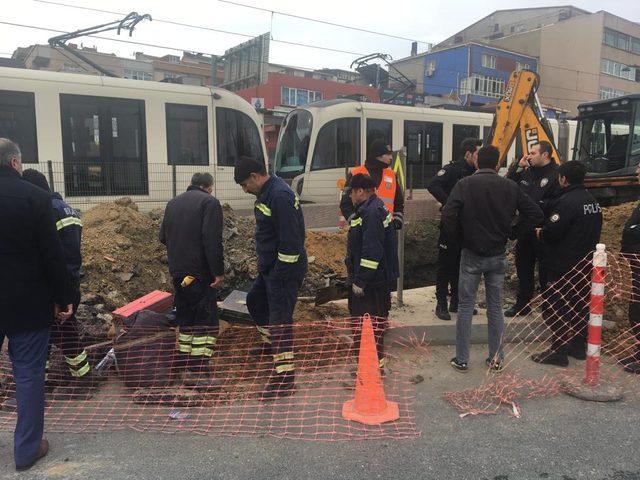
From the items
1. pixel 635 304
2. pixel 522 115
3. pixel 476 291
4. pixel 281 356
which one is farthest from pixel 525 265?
pixel 281 356

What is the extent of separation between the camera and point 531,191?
5504 mm


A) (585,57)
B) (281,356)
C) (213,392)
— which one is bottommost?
(213,392)

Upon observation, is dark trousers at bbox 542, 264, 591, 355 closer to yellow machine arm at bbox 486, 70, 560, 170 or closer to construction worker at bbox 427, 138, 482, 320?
construction worker at bbox 427, 138, 482, 320

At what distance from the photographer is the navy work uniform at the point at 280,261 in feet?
13.0

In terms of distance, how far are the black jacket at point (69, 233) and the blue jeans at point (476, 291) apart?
3.33 metres

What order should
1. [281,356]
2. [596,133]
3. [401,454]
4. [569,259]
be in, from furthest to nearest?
[596,133] < [569,259] < [281,356] < [401,454]

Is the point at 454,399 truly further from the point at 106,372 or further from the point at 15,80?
the point at 15,80

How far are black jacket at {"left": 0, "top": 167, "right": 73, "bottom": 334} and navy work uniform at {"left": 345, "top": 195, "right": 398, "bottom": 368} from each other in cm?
226

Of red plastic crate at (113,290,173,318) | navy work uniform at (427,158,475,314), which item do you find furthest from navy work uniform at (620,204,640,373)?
red plastic crate at (113,290,173,318)

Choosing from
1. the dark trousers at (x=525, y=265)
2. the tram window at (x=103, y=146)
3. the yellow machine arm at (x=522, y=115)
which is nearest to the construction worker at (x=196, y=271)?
the dark trousers at (x=525, y=265)

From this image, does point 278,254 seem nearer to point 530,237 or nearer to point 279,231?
point 279,231

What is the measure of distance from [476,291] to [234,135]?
9258 millimetres

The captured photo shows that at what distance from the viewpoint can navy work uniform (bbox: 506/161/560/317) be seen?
17.6ft

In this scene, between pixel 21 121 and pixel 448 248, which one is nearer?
pixel 448 248
